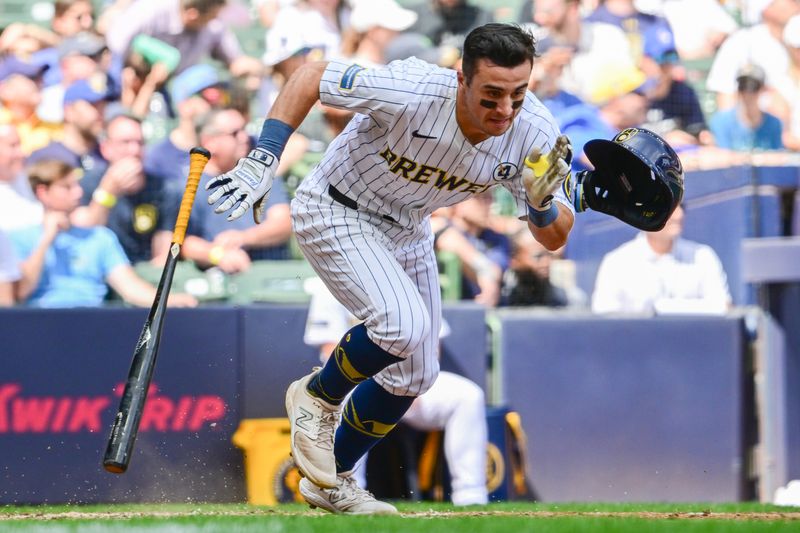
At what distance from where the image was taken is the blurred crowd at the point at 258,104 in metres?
7.68

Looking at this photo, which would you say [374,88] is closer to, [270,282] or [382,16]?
[270,282]

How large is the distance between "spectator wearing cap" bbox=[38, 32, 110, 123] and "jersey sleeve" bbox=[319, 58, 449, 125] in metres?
4.04

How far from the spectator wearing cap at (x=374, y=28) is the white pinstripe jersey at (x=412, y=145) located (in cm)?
379

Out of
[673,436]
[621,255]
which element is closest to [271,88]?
[621,255]

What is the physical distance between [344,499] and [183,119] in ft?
12.6

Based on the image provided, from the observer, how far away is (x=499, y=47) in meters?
4.35

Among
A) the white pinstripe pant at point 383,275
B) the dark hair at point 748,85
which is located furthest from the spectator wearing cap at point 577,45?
the white pinstripe pant at point 383,275

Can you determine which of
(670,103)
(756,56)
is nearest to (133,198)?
(670,103)

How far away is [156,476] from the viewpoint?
7102mm

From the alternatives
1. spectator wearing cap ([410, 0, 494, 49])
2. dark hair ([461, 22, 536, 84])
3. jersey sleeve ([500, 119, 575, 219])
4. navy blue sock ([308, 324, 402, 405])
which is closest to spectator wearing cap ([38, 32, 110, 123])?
spectator wearing cap ([410, 0, 494, 49])

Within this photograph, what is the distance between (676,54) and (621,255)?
177cm

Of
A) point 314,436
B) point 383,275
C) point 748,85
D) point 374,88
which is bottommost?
point 314,436

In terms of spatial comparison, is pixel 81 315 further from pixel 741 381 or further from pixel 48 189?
pixel 741 381

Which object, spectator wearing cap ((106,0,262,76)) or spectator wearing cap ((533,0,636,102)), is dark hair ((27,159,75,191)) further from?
spectator wearing cap ((533,0,636,102))
